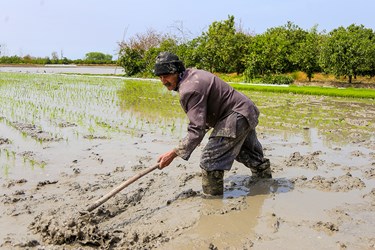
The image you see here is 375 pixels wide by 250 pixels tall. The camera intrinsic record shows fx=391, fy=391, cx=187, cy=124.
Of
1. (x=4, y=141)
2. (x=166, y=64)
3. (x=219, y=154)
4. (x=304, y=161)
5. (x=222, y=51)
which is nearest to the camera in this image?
(x=166, y=64)

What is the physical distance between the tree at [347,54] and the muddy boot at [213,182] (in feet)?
59.7

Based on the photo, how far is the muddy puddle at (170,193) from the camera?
2795 millimetres

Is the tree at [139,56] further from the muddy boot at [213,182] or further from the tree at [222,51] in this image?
the muddy boot at [213,182]

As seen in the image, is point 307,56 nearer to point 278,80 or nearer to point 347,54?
point 278,80

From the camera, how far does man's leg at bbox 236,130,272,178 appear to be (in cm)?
395

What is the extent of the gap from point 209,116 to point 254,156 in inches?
30.5

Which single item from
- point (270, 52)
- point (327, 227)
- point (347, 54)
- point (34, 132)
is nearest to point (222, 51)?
point (270, 52)

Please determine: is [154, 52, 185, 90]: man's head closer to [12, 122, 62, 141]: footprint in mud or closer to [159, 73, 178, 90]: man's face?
[159, 73, 178, 90]: man's face

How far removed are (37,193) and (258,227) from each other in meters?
2.13

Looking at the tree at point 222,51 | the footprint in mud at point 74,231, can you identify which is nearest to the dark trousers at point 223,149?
the footprint in mud at point 74,231

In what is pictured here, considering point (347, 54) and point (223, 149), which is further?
point (347, 54)

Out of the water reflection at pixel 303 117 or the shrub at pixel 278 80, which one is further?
the shrub at pixel 278 80

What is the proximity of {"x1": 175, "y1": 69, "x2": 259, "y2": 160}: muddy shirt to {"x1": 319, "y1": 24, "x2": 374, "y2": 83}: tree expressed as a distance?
18071 millimetres

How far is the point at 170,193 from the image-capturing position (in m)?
3.84
